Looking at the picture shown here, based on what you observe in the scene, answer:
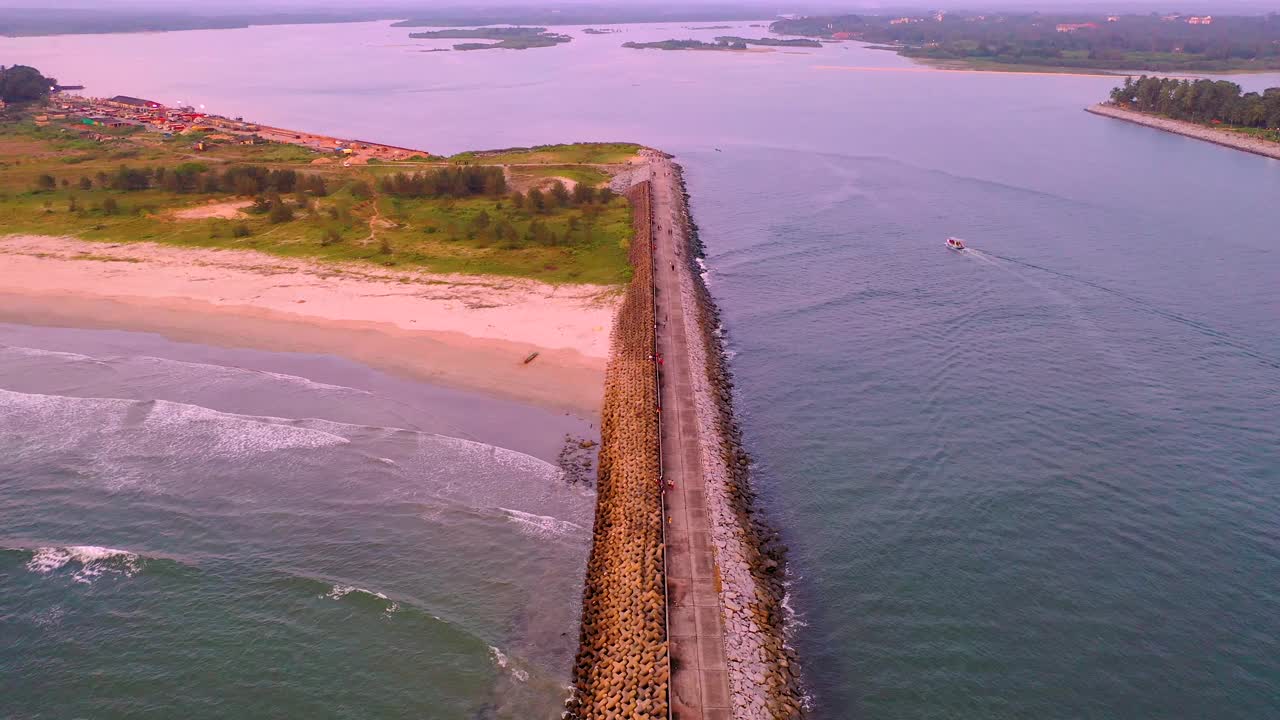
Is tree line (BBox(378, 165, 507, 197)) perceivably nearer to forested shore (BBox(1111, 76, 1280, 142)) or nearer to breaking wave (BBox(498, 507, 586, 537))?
breaking wave (BBox(498, 507, 586, 537))

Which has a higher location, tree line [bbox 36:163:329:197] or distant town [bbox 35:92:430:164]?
distant town [bbox 35:92:430:164]

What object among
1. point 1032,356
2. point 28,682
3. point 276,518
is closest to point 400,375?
point 276,518

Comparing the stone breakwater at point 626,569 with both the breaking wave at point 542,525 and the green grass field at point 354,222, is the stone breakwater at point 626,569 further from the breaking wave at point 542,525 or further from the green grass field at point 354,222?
the green grass field at point 354,222

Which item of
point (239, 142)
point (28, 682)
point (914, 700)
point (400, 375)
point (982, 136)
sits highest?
point (982, 136)

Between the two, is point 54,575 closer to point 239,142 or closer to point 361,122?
point 239,142

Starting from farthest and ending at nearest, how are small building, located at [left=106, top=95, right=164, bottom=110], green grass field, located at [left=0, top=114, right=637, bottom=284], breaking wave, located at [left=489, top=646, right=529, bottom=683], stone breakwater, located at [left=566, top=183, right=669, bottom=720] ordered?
small building, located at [left=106, top=95, right=164, bottom=110] < green grass field, located at [left=0, top=114, right=637, bottom=284] < breaking wave, located at [left=489, top=646, right=529, bottom=683] < stone breakwater, located at [left=566, top=183, right=669, bottom=720]

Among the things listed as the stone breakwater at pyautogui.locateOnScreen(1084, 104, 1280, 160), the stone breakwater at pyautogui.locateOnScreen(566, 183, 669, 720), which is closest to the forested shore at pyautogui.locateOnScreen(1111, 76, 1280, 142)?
the stone breakwater at pyautogui.locateOnScreen(1084, 104, 1280, 160)
